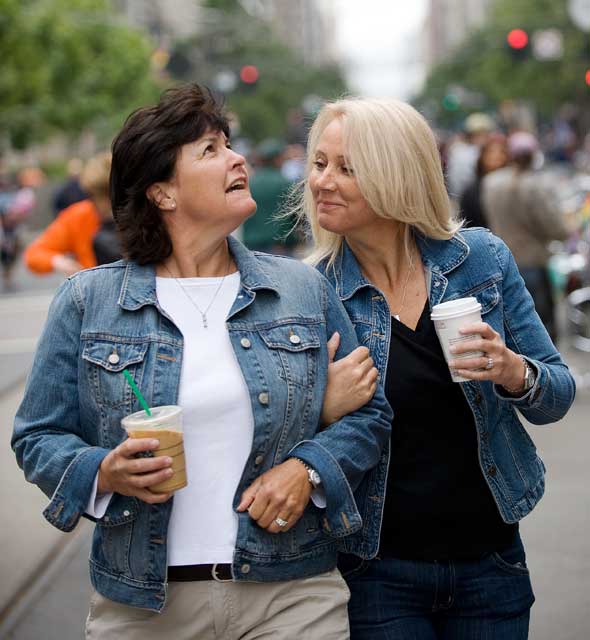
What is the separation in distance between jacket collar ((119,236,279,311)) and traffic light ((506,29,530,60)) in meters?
21.4

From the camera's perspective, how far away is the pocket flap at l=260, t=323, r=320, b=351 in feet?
8.52

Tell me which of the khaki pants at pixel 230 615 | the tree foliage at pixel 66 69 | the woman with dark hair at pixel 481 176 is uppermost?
the khaki pants at pixel 230 615

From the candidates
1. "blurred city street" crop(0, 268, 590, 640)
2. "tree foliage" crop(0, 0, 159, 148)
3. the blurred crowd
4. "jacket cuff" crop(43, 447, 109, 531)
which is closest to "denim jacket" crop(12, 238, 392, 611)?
"jacket cuff" crop(43, 447, 109, 531)

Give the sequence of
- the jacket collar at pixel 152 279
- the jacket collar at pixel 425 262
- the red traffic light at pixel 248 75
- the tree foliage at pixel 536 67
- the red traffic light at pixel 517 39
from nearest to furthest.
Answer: the jacket collar at pixel 152 279
the jacket collar at pixel 425 262
the red traffic light at pixel 517 39
the red traffic light at pixel 248 75
the tree foliage at pixel 536 67

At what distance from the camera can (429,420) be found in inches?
108

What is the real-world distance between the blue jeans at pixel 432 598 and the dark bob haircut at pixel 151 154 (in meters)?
0.95

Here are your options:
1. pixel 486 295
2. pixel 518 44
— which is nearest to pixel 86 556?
pixel 486 295

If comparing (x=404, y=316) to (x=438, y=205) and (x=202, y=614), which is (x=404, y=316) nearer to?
(x=438, y=205)

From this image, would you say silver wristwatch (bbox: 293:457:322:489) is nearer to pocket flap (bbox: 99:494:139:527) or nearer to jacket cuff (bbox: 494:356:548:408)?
pocket flap (bbox: 99:494:139:527)

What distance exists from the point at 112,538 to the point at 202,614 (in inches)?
10.6

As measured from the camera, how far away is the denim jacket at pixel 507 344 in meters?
2.74

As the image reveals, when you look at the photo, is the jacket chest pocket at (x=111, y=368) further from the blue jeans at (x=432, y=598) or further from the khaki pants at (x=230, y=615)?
the blue jeans at (x=432, y=598)

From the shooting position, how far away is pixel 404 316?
2.84 m

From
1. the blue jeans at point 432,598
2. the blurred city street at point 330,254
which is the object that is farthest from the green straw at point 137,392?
the blue jeans at point 432,598
